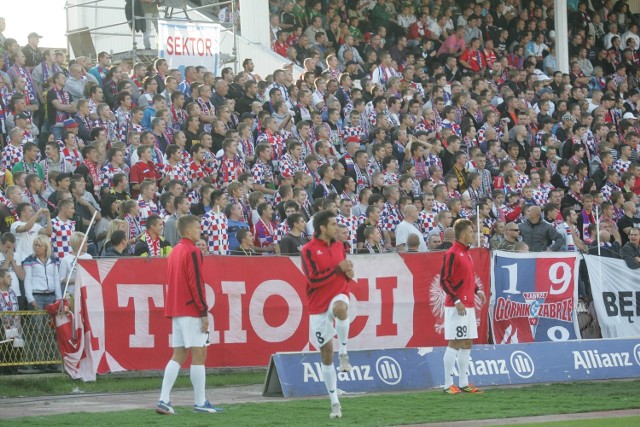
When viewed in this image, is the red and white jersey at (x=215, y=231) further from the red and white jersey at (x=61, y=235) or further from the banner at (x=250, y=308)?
the red and white jersey at (x=61, y=235)

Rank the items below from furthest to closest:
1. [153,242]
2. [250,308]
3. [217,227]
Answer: [217,227], [153,242], [250,308]

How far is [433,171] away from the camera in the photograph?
23.3 meters

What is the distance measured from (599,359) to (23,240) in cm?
809

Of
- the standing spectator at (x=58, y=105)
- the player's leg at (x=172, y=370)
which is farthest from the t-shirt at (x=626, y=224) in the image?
the player's leg at (x=172, y=370)

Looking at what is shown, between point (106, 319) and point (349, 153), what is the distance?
8.64 m

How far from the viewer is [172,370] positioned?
12.7m

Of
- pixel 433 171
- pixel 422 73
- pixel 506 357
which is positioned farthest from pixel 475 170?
pixel 506 357

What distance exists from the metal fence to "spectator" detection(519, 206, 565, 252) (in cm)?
850

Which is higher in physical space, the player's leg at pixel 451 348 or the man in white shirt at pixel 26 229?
the man in white shirt at pixel 26 229

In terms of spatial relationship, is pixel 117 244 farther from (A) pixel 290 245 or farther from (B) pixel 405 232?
(B) pixel 405 232

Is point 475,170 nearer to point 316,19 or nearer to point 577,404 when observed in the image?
point 316,19

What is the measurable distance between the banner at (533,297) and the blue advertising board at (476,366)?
1923 mm

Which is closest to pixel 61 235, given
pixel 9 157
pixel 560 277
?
pixel 9 157

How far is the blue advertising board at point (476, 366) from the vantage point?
573 inches
